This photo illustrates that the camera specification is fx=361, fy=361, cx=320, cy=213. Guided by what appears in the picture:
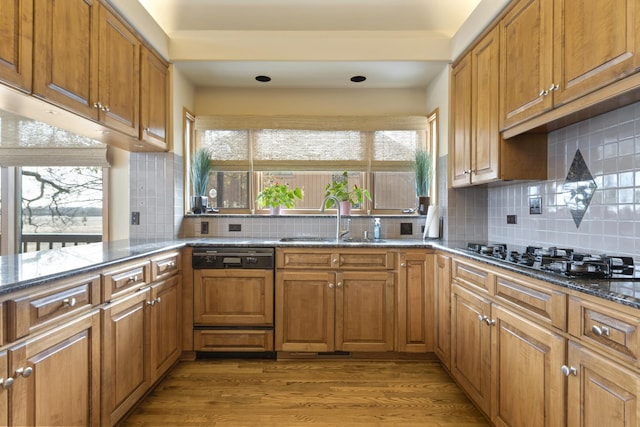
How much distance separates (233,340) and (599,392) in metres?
2.25

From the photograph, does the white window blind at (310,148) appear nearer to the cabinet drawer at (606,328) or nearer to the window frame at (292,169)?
the window frame at (292,169)

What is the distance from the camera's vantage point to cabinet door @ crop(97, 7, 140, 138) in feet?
6.82

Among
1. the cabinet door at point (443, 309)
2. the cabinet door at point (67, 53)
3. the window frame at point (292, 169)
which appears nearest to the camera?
the cabinet door at point (67, 53)

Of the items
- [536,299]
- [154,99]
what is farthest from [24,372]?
[154,99]

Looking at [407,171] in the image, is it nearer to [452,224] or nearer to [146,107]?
[452,224]

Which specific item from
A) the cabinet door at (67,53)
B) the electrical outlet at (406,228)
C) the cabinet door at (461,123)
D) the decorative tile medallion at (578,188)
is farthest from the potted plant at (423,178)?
the cabinet door at (67,53)

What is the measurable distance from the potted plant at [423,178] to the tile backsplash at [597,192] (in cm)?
82

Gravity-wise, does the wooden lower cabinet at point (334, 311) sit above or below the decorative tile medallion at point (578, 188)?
below

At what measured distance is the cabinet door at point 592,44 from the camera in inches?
50.9

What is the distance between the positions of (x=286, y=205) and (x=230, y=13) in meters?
1.64

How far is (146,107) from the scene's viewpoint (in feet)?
8.56

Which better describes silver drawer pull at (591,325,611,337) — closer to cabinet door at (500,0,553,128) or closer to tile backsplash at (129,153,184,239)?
cabinet door at (500,0,553,128)

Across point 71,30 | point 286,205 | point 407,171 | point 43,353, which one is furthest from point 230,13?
point 43,353

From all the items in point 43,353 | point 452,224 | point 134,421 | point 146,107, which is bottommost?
point 134,421
